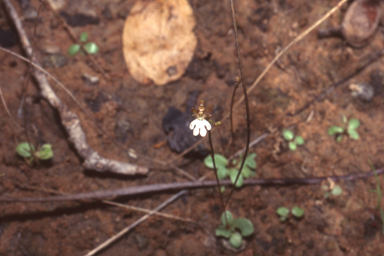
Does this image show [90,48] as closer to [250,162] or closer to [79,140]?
[79,140]

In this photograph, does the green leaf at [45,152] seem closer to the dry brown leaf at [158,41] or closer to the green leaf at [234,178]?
the dry brown leaf at [158,41]

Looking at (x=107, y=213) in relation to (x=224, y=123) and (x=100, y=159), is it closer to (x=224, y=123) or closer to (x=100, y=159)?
(x=100, y=159)

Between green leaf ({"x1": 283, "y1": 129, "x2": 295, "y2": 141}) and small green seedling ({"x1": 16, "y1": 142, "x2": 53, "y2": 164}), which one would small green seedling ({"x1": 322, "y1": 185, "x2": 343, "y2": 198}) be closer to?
green leaf ({"x1": 283, "y1": 129, "x2": 295, "y2": 141})

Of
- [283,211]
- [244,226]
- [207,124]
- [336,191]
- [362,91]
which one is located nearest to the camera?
[207,124]

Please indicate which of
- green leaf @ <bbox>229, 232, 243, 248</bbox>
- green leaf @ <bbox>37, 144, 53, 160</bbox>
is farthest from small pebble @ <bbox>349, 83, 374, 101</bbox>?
green leaf @ <bbox>37, 144, 53, 160</bbox>

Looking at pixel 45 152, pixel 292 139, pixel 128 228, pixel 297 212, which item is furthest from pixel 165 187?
pixel 292 139
